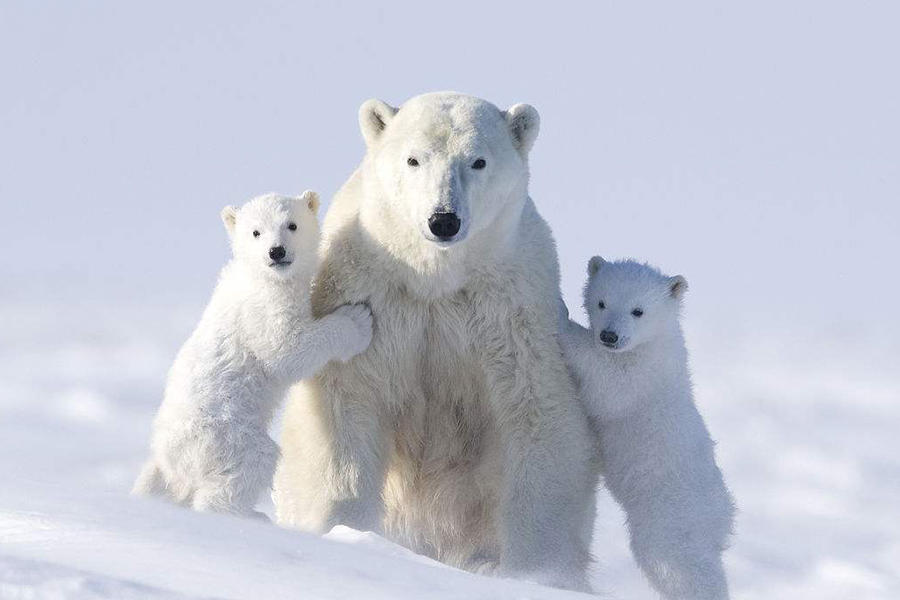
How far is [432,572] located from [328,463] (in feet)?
8.13

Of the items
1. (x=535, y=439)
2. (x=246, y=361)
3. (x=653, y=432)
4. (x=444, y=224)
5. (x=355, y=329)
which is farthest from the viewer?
(x=535, y=439)

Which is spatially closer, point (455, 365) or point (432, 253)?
point (432, 253)

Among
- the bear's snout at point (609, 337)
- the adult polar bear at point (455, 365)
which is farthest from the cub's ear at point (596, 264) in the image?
the bear's snout at point (609, 337)

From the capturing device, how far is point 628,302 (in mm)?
7094

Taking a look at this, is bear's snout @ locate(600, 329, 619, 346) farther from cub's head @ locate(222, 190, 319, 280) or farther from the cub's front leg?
cub's head @ locate(222, 190, 319, 280)

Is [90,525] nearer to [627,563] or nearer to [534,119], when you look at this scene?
[534,119]

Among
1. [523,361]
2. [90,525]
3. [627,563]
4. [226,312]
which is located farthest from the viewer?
[627,563]

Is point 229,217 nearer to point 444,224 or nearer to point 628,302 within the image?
point 444,224

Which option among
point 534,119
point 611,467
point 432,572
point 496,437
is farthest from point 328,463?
point 432,572

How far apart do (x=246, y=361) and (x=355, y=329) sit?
59 centimetres

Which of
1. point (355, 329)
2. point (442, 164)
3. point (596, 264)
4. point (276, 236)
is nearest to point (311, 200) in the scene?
point (276, 236)

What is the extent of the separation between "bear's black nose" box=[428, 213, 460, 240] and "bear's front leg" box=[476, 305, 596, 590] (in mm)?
833

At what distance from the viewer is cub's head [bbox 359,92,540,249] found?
6543 millimetres

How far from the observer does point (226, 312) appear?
266 inches
